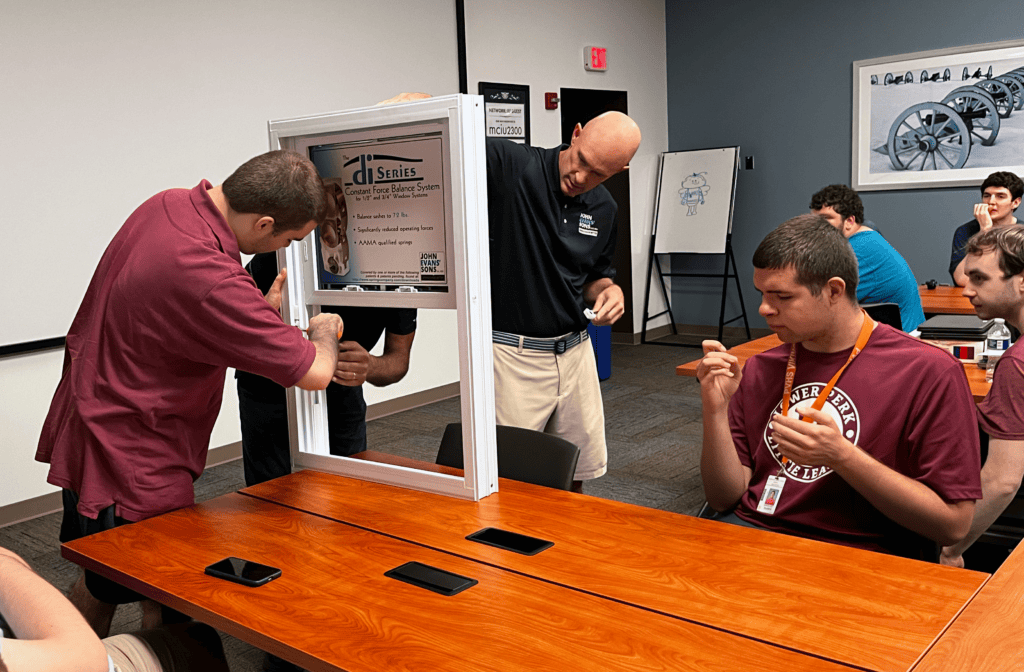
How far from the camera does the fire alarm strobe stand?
7.26 meters

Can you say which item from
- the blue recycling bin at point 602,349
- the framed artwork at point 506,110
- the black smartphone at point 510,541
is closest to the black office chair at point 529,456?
the black smartphone at point 510,541

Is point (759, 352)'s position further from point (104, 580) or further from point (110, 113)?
point (110, 113)

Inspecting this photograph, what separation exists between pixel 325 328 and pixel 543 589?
2.70 ft

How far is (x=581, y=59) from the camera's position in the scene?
23.8ft

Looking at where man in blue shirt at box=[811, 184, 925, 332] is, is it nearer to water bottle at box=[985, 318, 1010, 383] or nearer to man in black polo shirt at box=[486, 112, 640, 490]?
water bottle at box=[985, 318, 1010, 383]

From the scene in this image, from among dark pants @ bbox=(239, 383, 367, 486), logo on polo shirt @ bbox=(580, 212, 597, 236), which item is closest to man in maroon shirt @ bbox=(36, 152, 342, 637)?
dark pants @ bbox=(239, 383, 367, 486)

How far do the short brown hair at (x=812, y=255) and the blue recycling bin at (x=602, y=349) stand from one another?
179 inches

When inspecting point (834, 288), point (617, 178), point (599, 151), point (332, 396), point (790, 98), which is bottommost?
point (332, 396)

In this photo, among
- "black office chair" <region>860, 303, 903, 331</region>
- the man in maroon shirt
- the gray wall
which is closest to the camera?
the man in maroon shirt

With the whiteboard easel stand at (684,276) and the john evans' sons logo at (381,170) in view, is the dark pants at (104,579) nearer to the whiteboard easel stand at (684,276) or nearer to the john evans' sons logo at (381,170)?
the john evans' sons logo at (381,170)

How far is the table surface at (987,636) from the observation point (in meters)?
1.10

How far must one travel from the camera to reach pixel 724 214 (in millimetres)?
7777

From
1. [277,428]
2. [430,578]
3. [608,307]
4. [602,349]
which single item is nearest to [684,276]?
[602,349]

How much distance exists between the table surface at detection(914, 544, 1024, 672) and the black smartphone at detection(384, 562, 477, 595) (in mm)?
701
